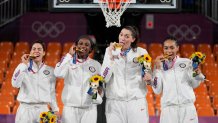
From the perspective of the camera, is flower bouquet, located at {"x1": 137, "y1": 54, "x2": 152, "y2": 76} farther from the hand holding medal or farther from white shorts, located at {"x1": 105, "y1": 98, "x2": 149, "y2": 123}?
white shorts, located at {"x1": 105, "y1": 98, "x2": 149, "y2": 123}

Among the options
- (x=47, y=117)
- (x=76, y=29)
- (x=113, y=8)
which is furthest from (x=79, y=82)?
(x=76, y=29)

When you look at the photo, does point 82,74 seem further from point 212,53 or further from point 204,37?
point 204,37

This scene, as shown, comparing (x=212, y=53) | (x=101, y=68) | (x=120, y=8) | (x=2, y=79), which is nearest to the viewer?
(x=101, y=68)

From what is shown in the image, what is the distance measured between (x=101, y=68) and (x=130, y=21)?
644 centimetres

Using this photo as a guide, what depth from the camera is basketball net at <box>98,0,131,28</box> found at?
777cm

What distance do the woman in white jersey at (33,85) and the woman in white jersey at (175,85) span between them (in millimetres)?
1422

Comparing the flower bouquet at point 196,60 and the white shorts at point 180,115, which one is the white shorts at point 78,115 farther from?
the flower bouquet at point 196,60

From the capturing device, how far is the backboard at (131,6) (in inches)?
315

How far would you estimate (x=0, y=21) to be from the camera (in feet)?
47.5

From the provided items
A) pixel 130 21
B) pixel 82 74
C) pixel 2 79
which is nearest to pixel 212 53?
pixel 130 21

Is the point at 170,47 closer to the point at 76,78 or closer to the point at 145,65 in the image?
the point at 145,65

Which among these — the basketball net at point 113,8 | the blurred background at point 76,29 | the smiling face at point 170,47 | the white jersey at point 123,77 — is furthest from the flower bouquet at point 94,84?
the blurred background at point 76,29

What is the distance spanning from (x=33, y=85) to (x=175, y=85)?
6.15ft

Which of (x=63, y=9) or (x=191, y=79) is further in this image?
(x=63, y=9)
